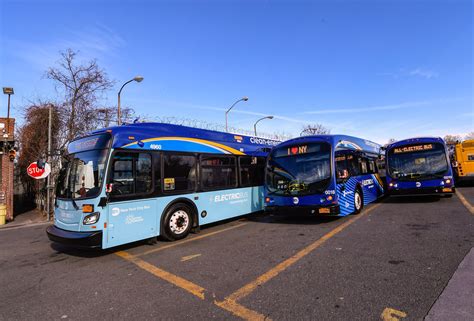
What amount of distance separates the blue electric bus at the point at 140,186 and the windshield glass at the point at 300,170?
160 cm

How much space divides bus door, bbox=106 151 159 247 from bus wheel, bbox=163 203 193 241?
1.02 ft

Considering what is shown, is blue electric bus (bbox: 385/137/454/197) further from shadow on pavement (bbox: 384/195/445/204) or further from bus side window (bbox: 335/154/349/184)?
bus side window (bbox: 335/154/349/184)

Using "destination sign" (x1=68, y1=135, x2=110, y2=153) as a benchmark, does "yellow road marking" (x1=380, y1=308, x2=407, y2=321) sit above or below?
below

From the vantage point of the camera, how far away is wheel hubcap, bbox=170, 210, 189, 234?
722cm

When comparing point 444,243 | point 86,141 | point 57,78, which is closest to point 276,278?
point 444,243

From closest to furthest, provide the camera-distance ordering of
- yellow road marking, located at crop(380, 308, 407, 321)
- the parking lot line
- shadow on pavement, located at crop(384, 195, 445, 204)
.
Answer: yellow road marking, located at crop(380, 308, 407, 321) < the parking lot line < shadow on pavement, located at crop(384, 195, 445, 204)

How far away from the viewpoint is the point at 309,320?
10.5 feet

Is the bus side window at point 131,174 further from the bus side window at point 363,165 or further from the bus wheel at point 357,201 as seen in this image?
the bus side window at point 363,165

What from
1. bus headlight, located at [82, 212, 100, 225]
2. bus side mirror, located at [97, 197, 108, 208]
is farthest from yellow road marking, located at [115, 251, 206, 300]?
bus side mirror, located at [97, 197, 108, 208]

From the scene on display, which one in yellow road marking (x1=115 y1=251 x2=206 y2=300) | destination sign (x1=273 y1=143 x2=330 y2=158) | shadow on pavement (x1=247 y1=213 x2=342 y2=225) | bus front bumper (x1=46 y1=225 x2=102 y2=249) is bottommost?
yellow road marking (x1=115 y1=251 x2=206 y2=300)

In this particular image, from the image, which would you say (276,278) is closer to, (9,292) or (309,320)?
(309,320)

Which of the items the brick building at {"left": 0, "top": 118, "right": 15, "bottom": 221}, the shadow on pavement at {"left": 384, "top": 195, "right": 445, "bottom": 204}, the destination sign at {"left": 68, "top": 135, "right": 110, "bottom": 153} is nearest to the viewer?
the destination sign at {"left": 68, "top": 135, "right": 110, "bottom": 153}

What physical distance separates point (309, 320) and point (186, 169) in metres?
5.22

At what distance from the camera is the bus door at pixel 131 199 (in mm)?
5977
